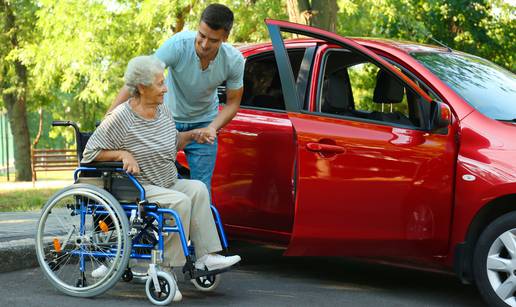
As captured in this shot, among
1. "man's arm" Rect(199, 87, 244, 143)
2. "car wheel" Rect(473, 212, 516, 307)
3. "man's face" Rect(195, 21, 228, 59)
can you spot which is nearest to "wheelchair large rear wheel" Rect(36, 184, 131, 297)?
"man's arm" Rect(199, 87, 244, 143)

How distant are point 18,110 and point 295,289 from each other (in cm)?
2581

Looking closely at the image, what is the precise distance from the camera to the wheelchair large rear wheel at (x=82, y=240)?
5438 mm

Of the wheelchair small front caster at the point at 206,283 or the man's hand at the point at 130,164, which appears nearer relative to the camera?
the man's hand at the point at 130,164

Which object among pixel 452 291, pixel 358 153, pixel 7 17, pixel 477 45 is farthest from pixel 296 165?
pixel 7 17

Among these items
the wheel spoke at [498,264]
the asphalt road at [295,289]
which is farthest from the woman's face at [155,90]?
the wheel spoke at [498,264]

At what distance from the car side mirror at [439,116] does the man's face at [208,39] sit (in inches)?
52.0

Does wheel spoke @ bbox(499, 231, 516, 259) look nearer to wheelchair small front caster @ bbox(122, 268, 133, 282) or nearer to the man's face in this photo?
the man's face

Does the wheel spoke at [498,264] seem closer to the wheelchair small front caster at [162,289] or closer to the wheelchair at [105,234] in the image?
the wheelchair at [105,234]

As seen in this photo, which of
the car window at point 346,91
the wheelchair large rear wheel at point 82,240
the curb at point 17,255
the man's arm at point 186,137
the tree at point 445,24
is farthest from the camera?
the tree at point 445,24

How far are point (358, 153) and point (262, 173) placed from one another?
803 millimetres

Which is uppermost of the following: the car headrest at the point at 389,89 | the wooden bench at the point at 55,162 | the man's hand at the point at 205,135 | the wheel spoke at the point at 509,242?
the car headrest at the point at 389,89

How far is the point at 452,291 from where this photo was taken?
620 centimetres

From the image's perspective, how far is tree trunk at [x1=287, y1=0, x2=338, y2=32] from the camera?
12.3m

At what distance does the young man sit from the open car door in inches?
15.5
